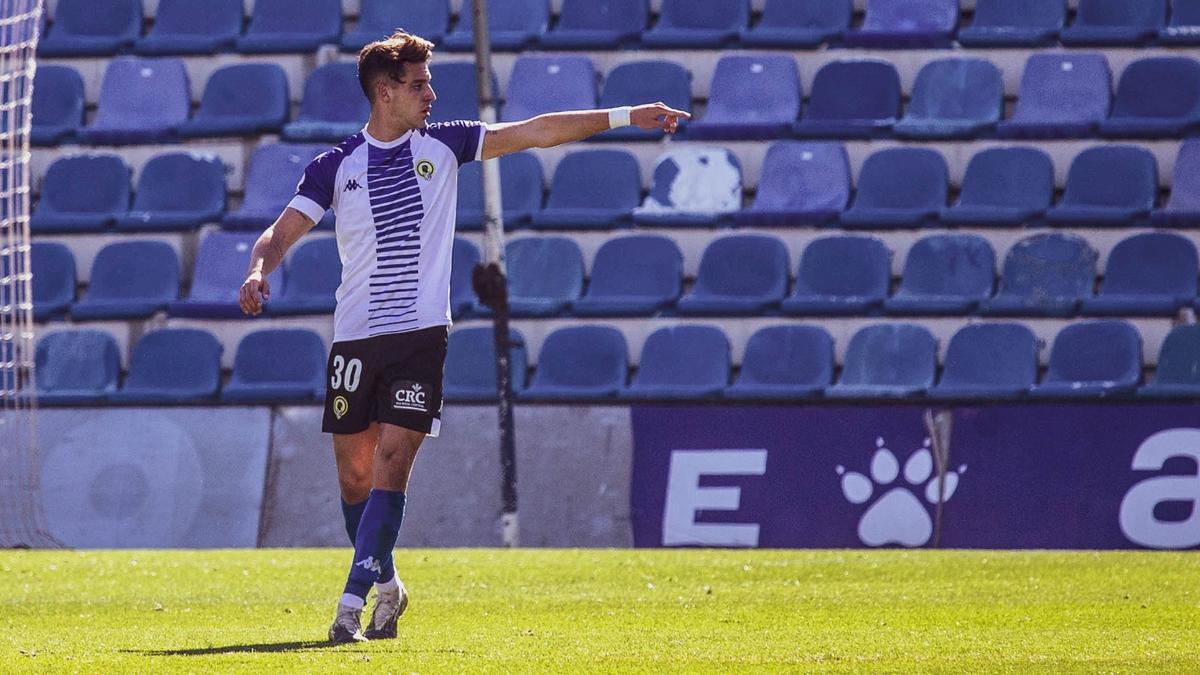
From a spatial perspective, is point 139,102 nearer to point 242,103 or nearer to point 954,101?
point 242,103

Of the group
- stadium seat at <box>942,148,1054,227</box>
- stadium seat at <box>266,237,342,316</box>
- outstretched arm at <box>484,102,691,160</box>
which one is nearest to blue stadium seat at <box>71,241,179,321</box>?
stadium seat at <box>266,237,342,316</box>

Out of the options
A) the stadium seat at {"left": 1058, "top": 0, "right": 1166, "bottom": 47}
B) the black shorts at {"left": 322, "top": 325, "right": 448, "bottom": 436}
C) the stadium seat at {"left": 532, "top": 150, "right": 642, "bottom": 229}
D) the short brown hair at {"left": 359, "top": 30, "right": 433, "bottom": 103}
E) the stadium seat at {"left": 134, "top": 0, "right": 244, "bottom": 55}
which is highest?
the stadium seat at {"left": 134, "top": 0, "right": 244, "bottom": 55}

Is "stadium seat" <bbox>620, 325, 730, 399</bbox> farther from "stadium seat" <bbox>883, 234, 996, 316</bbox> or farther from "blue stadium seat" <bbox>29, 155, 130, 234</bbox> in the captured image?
"blue stadium seat" <bbox>29, 155, 130, 234</bbox>

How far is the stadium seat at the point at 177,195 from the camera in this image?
15.9 meters

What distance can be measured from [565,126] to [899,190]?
27.1 feet

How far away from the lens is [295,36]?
56.0 ft

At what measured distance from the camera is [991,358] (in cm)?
1355

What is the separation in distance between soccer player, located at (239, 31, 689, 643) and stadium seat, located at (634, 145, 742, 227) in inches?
312

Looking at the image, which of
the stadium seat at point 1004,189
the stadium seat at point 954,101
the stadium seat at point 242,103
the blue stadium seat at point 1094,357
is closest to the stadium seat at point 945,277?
the stadium seat at point 1004,189

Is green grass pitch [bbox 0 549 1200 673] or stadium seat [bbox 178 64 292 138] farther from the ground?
stadium seat [bbox 178 64 292 138]

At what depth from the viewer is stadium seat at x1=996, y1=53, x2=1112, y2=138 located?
1509cm

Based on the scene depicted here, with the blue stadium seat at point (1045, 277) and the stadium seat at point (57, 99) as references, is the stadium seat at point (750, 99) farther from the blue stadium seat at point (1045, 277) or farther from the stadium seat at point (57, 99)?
the stadium seat at point (57, 99)

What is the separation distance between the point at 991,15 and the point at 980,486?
5181 mm

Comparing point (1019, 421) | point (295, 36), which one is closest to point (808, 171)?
point (1019, 421)
